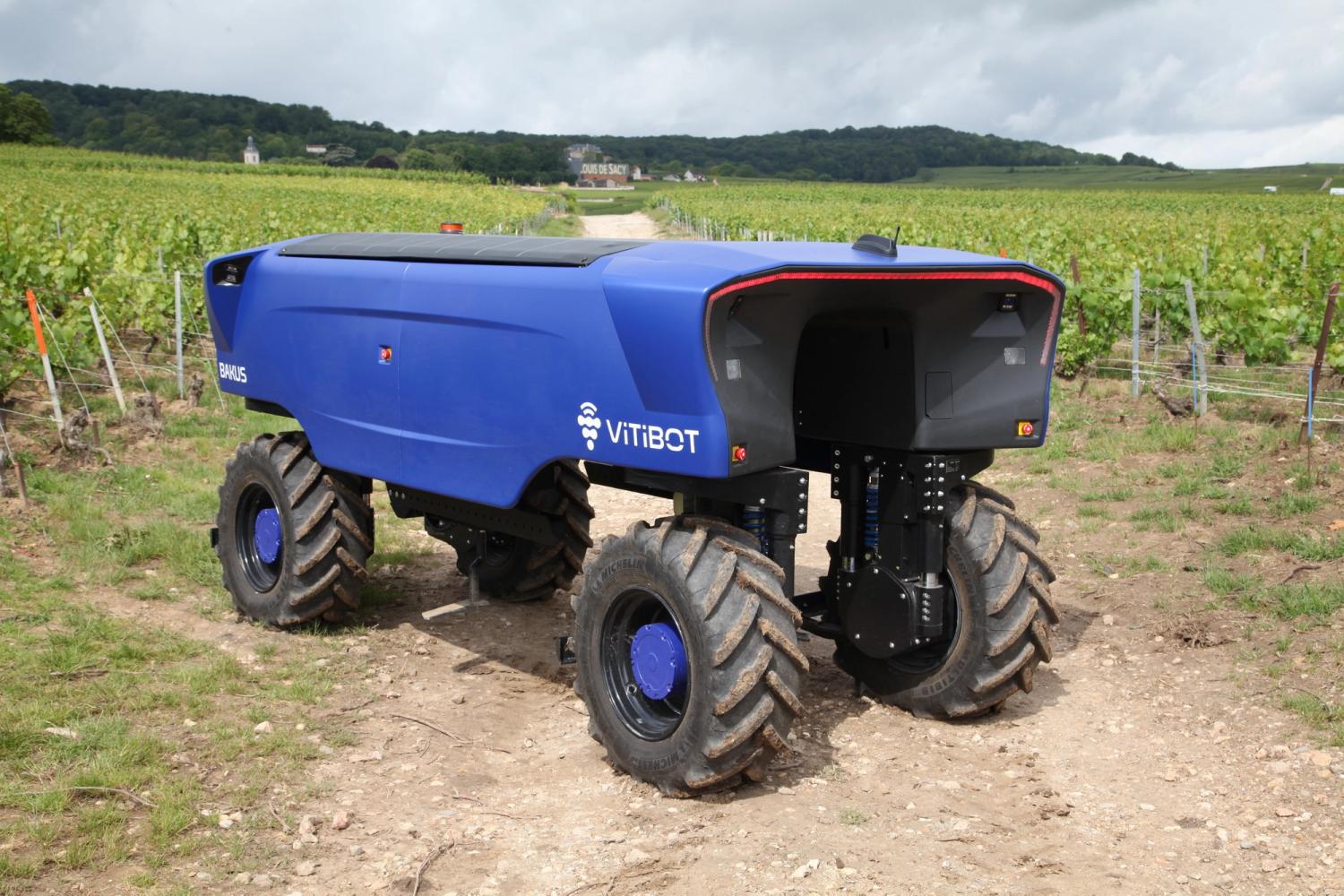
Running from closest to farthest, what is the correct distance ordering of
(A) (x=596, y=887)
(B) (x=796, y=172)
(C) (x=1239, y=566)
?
(A) (x=596, y=887), (C) (x=1239, y=566), (B) (x=796, y=172)

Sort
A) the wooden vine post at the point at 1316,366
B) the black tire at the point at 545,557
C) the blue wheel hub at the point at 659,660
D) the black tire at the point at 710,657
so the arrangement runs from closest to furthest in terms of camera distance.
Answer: the black tire at the point at 710,657 < the blue wheel hub at the point at 659,660 < the black tire at the point at 545,557 < the wooden vine post at the point at 1316,366

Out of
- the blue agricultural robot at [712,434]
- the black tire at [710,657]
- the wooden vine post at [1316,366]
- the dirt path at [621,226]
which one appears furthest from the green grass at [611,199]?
the black tire at [710,657]

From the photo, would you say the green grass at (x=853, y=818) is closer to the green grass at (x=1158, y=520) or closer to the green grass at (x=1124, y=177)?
the green grass at (x=1158, y=520)

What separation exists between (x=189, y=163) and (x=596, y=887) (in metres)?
73.9

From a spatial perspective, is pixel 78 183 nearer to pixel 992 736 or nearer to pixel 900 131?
pixel 992 736

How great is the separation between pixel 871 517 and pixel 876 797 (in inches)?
56.3

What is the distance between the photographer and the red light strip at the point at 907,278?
464 cm

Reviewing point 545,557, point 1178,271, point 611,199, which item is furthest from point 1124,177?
point 545,557

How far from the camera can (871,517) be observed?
5938 millimetres

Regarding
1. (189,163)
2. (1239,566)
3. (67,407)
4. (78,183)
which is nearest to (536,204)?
(78,183)

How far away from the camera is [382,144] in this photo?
4961 inches

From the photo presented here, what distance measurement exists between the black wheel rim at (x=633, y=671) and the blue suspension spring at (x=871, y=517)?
1.10m

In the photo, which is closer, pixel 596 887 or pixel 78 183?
pixel 596 887

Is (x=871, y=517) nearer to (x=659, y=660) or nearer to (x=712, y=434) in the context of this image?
(x=659, y=660)
